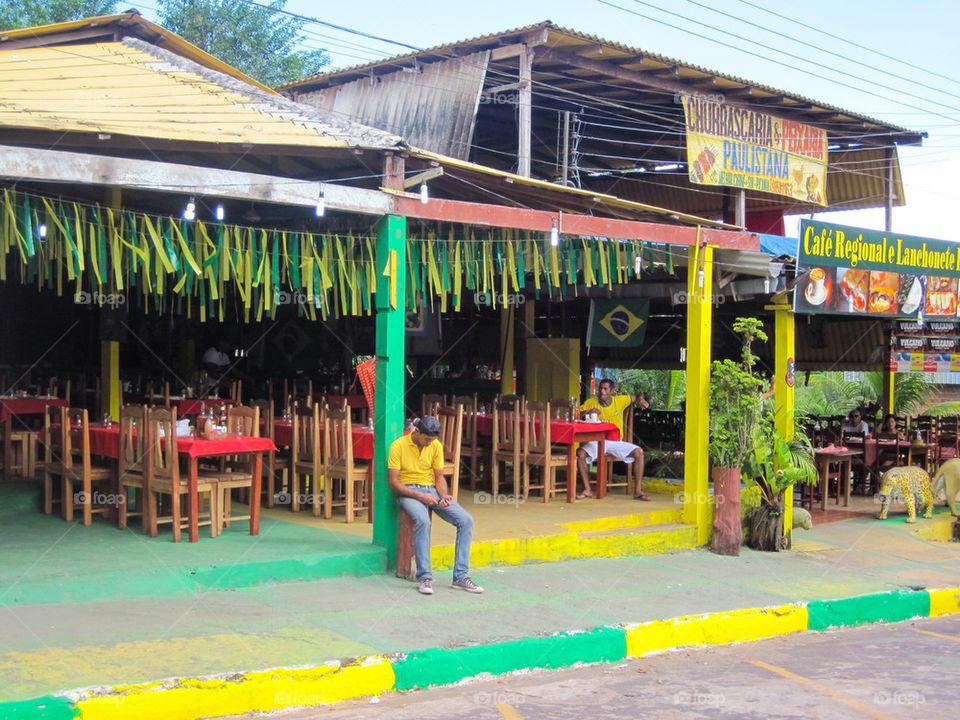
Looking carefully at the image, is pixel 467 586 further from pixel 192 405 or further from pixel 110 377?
pixel 110 377

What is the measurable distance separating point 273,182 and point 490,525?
3980mm

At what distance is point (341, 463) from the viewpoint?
964cm

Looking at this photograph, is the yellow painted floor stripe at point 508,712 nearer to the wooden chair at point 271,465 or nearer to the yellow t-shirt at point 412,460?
the yellow t-shirt at point 412,460

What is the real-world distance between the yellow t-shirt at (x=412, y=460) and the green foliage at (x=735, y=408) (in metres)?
3.71

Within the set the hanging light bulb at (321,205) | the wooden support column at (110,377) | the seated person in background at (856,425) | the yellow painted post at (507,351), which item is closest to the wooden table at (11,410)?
the wooden support column at (110,377)

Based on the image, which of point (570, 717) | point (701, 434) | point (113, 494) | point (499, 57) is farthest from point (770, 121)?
point (570, 717)

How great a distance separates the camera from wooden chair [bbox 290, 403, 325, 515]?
981cm


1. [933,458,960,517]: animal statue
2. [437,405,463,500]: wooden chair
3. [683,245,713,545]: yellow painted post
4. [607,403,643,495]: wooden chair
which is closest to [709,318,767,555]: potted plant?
[683,245,713,545]: yellow painted post

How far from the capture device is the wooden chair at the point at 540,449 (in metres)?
11.4

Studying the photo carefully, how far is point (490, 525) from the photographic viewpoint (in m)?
9.87

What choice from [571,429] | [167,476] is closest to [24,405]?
[167,476]

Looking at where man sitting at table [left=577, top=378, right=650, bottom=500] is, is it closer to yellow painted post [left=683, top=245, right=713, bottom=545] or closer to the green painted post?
yellow painted post [left=683, top=245, right=713, bottom=545]

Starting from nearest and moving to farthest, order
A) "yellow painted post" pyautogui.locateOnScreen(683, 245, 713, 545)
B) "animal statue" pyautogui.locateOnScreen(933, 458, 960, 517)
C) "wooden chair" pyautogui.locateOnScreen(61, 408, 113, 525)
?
"wooden chair" pyautogui.locateOnScreen(61, 408, 113, 525), "yellow painted post" pyautogui.locateOnScreen(683, 245, 713, 545), "animal statue" pyautogui.locateOnScreen(933, 458, 960, 517)

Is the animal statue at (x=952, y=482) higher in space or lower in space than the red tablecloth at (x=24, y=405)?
lower
